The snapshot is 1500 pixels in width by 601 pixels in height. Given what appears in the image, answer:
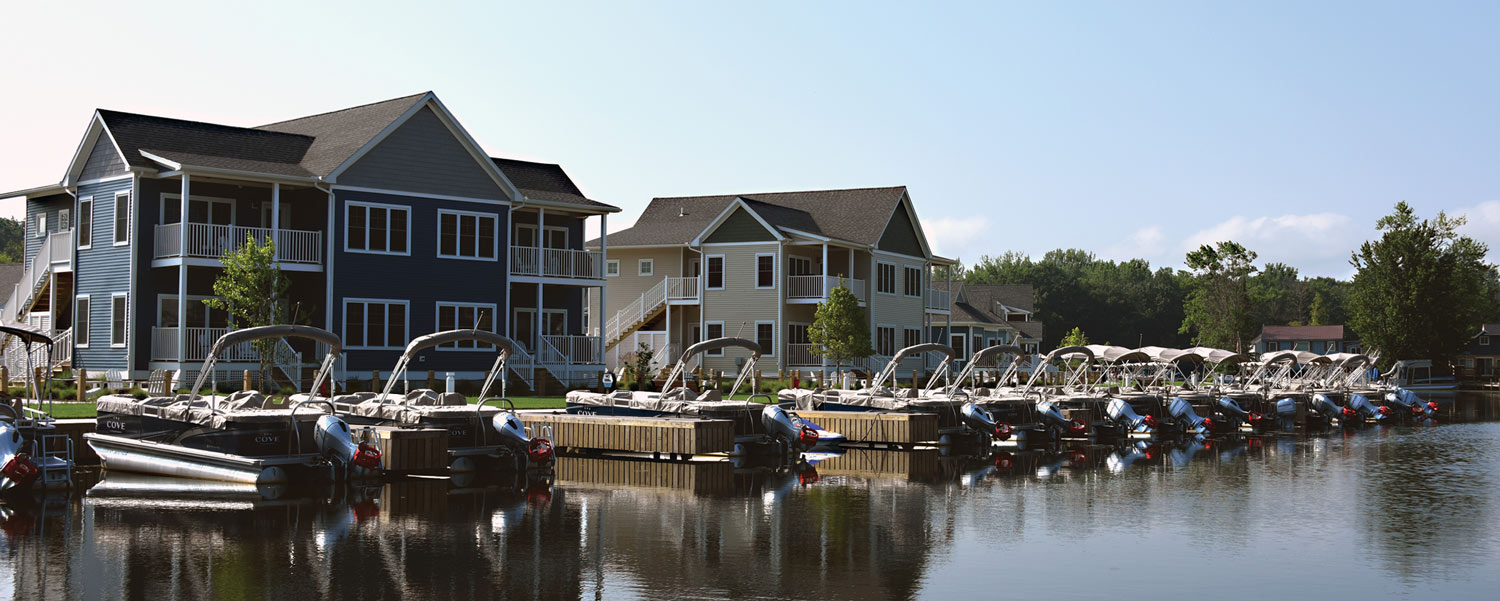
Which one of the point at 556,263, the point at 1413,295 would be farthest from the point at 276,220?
the point at 1413,295

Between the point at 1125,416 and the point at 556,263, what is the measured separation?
797 inches

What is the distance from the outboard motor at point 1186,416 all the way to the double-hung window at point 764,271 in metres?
21.8

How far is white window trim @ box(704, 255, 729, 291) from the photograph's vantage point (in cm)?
5650

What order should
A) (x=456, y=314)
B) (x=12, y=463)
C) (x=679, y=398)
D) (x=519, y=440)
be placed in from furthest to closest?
(x=456, y=314) → (x=679, y=398) → (x=519, y=440) → (x=12, y=463)

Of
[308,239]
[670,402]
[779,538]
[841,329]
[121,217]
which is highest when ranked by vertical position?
[121,217]

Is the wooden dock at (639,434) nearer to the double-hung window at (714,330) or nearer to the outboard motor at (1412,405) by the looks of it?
the double-hung window at (714,330)

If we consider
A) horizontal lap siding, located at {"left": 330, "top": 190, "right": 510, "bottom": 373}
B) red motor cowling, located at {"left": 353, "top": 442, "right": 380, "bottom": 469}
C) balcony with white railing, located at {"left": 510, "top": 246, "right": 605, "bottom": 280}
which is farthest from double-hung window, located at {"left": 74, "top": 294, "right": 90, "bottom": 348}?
red motor cowling, located at {"left": 353, "top": 442, "right": 380, "bottom": 469}

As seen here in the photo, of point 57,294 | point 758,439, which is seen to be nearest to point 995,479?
point 758,439

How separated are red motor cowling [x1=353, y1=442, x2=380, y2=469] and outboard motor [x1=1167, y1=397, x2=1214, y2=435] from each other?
2348cm

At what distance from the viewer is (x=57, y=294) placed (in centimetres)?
4250

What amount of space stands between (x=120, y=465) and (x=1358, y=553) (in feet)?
60.4

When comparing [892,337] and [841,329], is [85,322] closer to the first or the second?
[841,329]

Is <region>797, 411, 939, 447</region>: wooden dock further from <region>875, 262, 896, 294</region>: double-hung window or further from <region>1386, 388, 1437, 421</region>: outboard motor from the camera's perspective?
<region>1386, 388, 1437, 421</region>: outboard motor

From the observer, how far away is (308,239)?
130 ft
